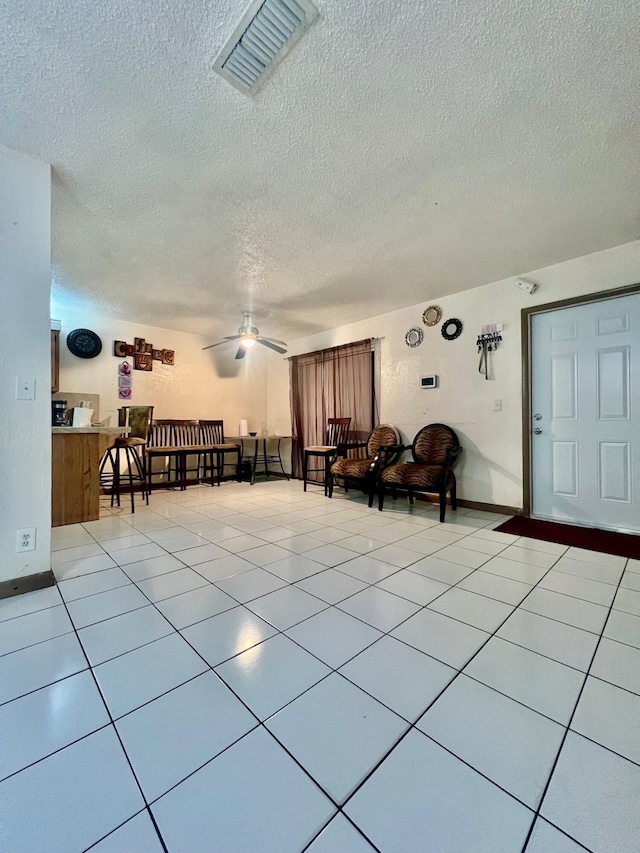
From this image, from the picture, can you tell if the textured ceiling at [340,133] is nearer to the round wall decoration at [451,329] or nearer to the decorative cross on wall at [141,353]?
the round wall decoration at [451,329]

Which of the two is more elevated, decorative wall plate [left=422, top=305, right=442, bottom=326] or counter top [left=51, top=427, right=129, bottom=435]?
decorative wall plate [left=422, top=305, right=442, bottom=326]

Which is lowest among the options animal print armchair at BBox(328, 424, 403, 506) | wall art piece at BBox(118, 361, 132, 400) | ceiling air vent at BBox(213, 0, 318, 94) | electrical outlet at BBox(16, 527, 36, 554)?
electrical outlet at BBox(16, 527, 36, 554)

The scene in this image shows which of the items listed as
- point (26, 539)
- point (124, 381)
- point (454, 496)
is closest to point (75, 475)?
point (26, 539)

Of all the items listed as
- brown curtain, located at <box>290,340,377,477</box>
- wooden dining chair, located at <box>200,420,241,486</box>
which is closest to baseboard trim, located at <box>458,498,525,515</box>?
brown curtain, located at <box>290,340,377,477</box>

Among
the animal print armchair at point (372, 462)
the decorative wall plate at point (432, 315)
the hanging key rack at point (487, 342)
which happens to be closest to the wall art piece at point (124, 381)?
the animal print armchair at point (372, 462)

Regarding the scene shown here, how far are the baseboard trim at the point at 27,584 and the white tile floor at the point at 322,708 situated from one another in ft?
0.20

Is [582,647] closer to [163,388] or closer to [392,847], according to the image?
[392,847]

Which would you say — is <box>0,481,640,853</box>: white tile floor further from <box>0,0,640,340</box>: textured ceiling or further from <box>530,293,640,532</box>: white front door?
<box>0,0,640,340</box>: textured ceiling

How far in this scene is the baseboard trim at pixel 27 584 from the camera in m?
1.89

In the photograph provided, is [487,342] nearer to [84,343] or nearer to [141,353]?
[141,353]

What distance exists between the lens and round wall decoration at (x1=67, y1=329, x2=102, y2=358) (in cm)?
459

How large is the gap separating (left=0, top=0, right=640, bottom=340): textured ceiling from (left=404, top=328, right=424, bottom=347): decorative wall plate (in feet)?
3.61

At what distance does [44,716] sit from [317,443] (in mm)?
4748

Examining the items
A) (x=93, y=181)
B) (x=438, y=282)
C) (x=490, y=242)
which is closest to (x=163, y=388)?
(x=93, y=181)
